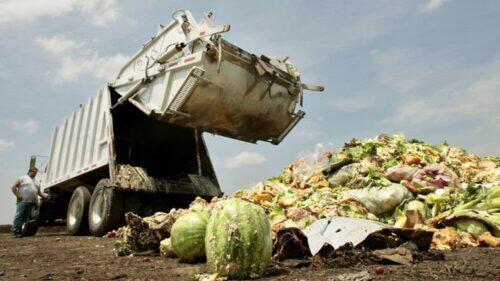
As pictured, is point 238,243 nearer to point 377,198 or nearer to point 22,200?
point 377,198

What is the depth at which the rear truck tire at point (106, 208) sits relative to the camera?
725 centimetres

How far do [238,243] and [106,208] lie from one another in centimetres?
489

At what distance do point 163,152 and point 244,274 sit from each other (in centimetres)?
630

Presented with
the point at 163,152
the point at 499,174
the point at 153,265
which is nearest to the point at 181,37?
the point at 163,152

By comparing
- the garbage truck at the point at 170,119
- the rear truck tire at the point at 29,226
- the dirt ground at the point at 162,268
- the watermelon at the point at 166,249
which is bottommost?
the dirt ground at the point at 162,268

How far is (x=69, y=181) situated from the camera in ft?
32.1

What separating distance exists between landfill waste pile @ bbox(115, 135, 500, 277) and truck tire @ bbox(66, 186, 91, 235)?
3.46 meters

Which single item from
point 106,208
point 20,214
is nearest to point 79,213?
point 106,208

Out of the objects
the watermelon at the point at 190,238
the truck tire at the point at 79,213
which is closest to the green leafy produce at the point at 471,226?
the watermelon at the point at 190,238

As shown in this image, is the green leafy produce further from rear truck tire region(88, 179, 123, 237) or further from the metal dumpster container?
rear truck tire region(88, 179, 123, 237)

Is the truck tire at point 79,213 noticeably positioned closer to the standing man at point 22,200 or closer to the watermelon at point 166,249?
the standing man at point 22,200

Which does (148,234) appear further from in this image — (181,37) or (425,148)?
(425,148)

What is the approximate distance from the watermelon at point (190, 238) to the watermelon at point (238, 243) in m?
0.81

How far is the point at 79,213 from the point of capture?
27.6 ft
